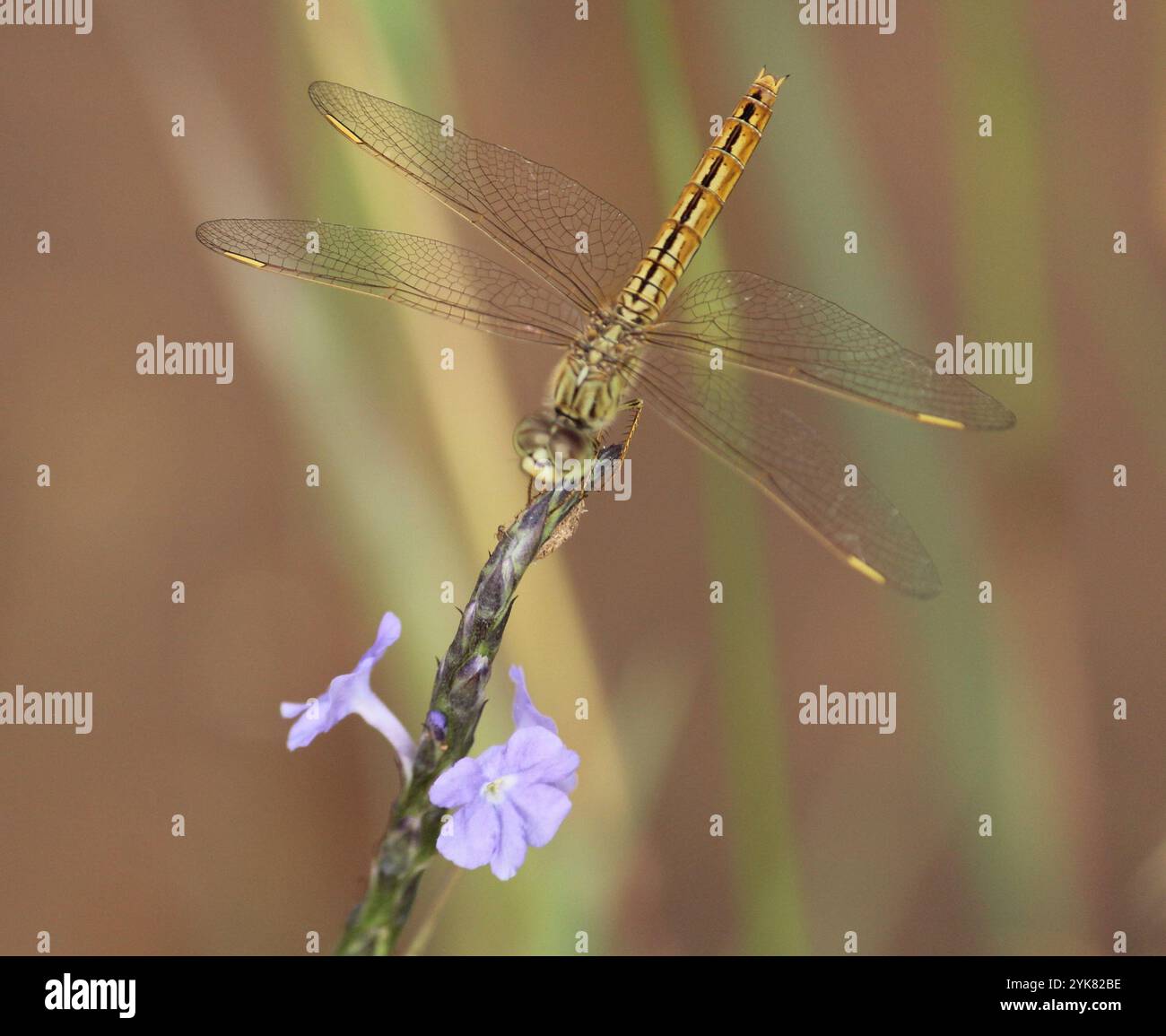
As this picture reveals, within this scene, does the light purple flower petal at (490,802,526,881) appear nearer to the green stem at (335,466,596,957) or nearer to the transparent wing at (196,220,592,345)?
the green stem at (335,466,596,957)

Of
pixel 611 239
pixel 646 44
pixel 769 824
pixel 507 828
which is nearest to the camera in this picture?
pixel 507 828

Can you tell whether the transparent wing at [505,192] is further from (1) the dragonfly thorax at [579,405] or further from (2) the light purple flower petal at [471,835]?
(2) the light purple flower petal at [471,835]

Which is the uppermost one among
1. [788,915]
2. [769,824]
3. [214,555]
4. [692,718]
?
[214,555]

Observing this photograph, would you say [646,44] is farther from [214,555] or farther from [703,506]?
[214,555]

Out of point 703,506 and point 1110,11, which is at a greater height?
point 1110,11

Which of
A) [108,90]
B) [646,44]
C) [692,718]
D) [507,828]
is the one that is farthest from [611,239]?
[108,90]

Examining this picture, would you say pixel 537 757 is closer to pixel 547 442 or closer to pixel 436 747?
pixel 436 747

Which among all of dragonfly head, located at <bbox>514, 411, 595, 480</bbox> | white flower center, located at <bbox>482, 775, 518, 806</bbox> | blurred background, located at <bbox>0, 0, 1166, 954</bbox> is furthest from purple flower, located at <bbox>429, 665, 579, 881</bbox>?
blurred background, located at <bbox>0, 0, 1166, 954</bbox>

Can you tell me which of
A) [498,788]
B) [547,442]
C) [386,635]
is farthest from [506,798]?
[547,442]
